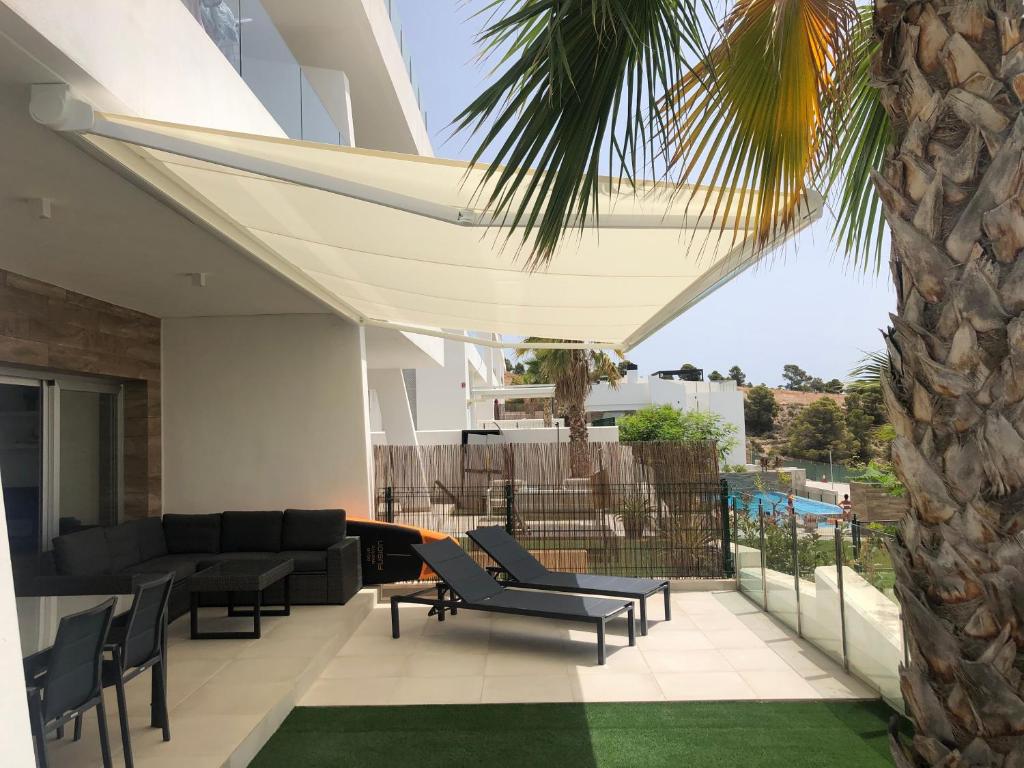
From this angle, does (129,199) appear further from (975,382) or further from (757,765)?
(757,765)

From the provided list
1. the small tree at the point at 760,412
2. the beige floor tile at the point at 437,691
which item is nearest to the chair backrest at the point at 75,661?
the beige floor tile at the point at 437,691

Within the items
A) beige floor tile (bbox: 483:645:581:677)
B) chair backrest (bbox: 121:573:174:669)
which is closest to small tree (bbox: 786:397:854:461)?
beige floor tile (bbox: 483:645:581:677)

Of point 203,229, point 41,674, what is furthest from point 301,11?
point 41,674

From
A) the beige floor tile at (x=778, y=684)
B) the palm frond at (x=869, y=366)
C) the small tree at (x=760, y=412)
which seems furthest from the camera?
the small tree at (x=760, y=412)

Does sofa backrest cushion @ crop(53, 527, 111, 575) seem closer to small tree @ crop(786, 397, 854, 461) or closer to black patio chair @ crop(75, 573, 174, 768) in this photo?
black patio chair @ crop(75, 573, 174, 768)

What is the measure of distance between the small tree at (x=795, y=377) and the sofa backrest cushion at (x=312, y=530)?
104 meters

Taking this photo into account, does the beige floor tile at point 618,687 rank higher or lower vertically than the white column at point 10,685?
lower

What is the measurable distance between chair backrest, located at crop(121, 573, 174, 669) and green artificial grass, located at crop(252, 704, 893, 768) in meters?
1.13

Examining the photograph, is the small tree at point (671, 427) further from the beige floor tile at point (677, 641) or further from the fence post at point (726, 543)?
the beige floor tile at point (677, 641)

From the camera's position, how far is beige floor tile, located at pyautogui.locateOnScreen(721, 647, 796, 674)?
25.5 feet

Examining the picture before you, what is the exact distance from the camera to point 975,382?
259cm

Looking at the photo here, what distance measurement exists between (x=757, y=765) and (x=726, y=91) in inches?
169

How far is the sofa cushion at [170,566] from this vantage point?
9.21m

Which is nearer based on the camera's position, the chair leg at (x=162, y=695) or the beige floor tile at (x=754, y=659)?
the chair leg at (x=162, y=695)
